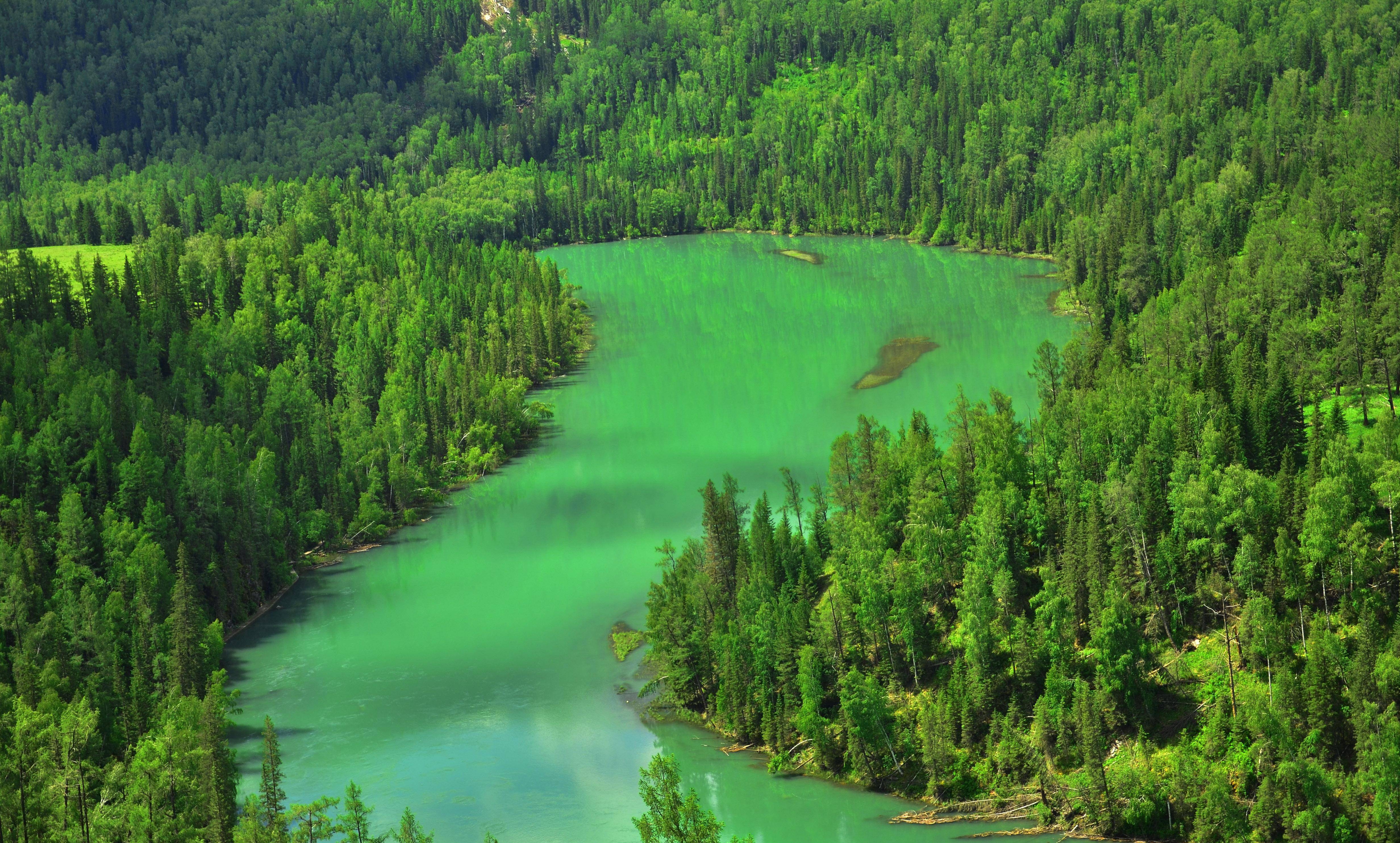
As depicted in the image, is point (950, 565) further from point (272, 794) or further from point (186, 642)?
point (186, 642)

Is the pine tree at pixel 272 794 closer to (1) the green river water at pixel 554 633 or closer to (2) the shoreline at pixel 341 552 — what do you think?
(1) the green river water at pixel 554 633

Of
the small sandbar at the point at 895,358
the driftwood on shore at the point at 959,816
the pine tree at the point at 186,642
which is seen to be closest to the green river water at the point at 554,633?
the driftwood on shore at the point at 959,816

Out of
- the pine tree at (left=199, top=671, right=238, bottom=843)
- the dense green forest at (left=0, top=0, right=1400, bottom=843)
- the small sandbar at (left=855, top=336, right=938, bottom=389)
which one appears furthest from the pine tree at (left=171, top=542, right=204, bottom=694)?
the small sandbar at (left=855, top=336, right=938, bottom=389)

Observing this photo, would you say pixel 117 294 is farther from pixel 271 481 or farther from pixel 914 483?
pixel 914 483

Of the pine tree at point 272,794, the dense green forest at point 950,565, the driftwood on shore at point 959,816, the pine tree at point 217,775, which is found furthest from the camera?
the pine tree at point 217,775

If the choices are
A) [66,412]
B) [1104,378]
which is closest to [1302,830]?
[1104,378]

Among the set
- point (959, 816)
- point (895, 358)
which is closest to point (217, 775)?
point (959, 816)
